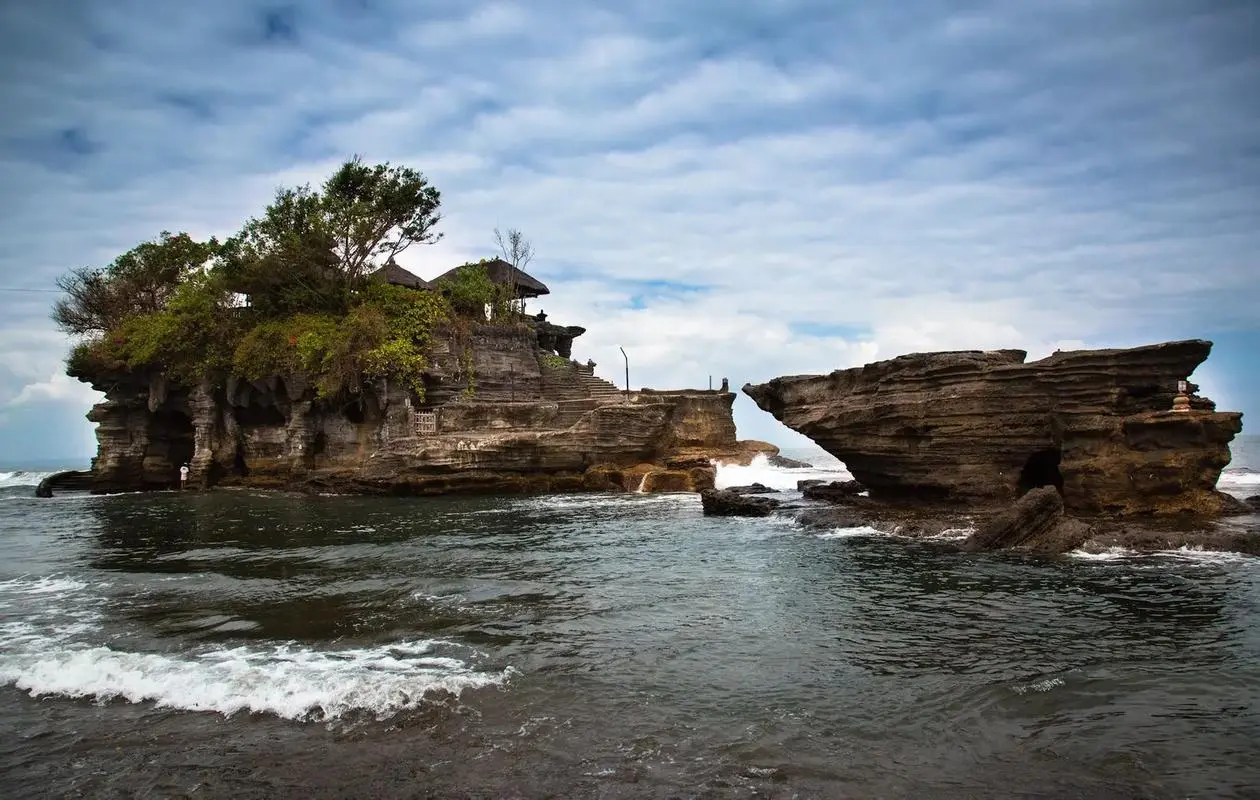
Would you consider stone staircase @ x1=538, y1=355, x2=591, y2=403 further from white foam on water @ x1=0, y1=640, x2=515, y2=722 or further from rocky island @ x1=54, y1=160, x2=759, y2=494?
white foam on water @ x1=0, y1=640, x2=515, y2=722

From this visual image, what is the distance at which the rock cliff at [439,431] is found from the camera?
32.0 meters

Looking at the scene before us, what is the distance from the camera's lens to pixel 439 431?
33.8 metres

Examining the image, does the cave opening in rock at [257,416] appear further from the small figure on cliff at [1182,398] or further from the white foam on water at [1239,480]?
the white foam on water at [1239,480]

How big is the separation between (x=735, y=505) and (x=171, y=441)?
36359 mm

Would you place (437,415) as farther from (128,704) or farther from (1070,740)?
(1070,740)

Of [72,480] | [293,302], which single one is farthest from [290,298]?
[72,480]

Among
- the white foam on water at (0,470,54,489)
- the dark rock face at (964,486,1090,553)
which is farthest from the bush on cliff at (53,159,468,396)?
the dark rock face at (964,486,1090,553)

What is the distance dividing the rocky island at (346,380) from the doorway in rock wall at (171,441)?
0.09 metres

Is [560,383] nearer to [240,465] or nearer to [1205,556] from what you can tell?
[240,465]

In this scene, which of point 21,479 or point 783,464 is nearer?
Result: point 783,464

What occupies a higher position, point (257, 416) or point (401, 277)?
point (401, 277)

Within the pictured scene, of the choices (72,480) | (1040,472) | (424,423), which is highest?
(424,423)

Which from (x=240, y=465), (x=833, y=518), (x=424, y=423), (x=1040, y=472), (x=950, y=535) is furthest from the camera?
(x=240, y=465)

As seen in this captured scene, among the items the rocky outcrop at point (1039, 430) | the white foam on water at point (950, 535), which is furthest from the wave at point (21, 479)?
the white foam on water at point (950, 535)
